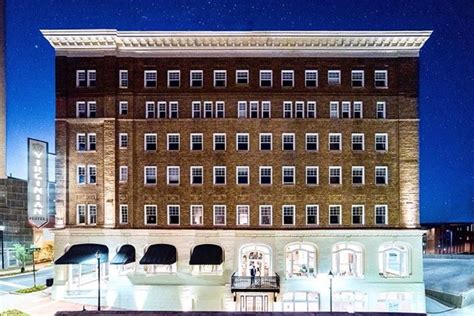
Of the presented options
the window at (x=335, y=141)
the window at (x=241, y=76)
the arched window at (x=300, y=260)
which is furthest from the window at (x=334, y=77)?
the arched window at (x=300, y=260)

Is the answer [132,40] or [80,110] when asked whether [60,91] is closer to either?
[80,110]

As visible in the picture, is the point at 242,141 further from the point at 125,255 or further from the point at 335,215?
the point at 125,255

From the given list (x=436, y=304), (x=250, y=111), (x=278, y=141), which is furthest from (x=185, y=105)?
(x=436, y=304)

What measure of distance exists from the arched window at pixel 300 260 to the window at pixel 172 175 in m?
10.3

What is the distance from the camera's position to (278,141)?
37188 millimetres

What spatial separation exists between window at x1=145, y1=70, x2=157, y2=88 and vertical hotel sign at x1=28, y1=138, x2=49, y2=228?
925 centimetres

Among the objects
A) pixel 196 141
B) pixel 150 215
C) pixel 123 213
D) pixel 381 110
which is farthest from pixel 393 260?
pixel 123 213

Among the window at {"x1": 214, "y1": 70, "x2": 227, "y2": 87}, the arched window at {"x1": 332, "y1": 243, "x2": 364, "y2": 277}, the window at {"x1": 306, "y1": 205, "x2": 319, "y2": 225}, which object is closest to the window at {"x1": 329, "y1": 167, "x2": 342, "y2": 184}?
the window at {"x1": 306, "y1": 205, "x2": 319, "y2": 225}

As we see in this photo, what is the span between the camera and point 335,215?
3703 centimetres

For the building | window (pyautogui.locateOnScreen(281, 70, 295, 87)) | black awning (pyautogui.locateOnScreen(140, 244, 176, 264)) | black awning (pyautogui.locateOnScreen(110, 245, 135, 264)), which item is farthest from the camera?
window (pyautogui.locateOnScreen(281, 70, 295, 87))

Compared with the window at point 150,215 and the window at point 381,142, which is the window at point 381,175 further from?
the window at point 150,215

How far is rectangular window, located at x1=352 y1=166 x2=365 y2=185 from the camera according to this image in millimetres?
37125

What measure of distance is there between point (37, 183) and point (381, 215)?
26557mm

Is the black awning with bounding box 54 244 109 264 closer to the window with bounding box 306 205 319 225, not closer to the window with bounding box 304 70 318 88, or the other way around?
the window with bounding box 306 205 319 225
